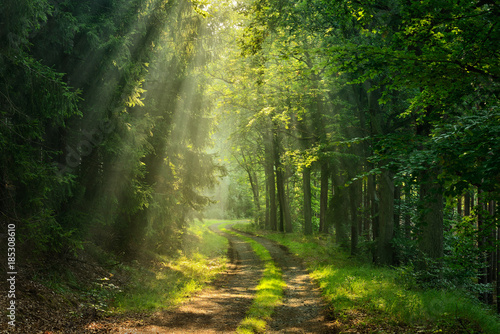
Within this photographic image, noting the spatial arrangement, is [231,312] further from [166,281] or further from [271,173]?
[271,173]

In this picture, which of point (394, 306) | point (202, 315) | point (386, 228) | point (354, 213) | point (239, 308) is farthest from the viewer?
point (354, 213)

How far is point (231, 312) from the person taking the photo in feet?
25.1

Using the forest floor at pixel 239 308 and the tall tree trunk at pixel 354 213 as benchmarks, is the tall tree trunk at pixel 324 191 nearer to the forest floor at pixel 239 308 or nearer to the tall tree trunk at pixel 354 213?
the tall tree trunk at pixel 354 213

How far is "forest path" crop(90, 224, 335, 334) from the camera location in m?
6.35

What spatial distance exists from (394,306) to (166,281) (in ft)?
22.4

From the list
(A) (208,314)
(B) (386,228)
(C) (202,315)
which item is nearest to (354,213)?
(B) (386,228)

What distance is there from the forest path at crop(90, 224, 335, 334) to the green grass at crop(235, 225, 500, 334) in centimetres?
57

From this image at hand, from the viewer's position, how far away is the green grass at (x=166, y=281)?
25.0 feet

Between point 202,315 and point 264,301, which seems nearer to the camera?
point 202,315

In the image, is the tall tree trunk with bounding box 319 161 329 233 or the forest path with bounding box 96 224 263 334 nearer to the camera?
the forest path with bounding box 96 224 263 334

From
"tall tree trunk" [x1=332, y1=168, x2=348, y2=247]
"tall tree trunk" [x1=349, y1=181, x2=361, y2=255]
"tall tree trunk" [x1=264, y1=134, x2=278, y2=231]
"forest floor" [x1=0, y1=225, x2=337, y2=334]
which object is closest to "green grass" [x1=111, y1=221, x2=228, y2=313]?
"forest floor" [x1=0, y1=225, x2=337, y2=334]

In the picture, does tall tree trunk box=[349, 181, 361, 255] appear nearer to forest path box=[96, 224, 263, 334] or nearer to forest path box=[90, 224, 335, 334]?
forest path box=[90, 224, 335, 334]

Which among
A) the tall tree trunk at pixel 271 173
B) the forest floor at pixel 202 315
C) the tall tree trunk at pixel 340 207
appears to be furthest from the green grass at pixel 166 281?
the tall tree trunk at pixel 271 173

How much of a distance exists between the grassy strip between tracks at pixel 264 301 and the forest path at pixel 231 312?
16 centimetres
